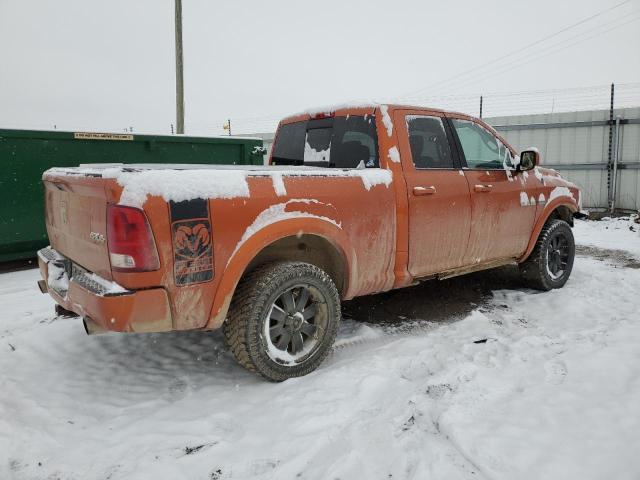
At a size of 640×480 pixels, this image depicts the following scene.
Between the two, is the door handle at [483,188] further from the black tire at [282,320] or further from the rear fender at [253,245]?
the black tire at [282,320]

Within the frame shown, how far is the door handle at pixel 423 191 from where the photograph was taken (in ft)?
11.7

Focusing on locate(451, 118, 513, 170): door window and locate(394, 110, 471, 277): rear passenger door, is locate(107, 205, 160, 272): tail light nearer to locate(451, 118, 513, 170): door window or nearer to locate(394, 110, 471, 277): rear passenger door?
locate(394, 110, 471, 277): rear passenger door

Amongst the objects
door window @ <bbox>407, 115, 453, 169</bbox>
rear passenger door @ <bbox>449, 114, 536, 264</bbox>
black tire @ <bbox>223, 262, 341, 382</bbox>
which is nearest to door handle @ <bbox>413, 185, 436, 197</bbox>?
door window @ <bbox>407, 115, 453, 169</bbox>

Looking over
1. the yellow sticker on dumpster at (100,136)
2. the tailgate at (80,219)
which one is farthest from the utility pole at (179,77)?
the tailgate at (80,219)

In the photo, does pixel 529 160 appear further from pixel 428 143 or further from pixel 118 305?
pixel 118 305

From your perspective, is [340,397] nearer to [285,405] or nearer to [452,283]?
[285,405]

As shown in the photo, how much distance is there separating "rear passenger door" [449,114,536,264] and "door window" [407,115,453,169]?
16 centimetres

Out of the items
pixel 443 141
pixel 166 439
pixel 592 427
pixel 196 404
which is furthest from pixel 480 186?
pixel 166 439

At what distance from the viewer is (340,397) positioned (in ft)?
8.97

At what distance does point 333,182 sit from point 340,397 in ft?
4.51

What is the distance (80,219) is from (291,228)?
4.08 feet

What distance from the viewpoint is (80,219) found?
9.00 ft

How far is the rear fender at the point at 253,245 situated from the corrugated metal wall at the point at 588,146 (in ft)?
34.0

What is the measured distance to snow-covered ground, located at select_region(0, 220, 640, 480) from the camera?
2166 millimetres
